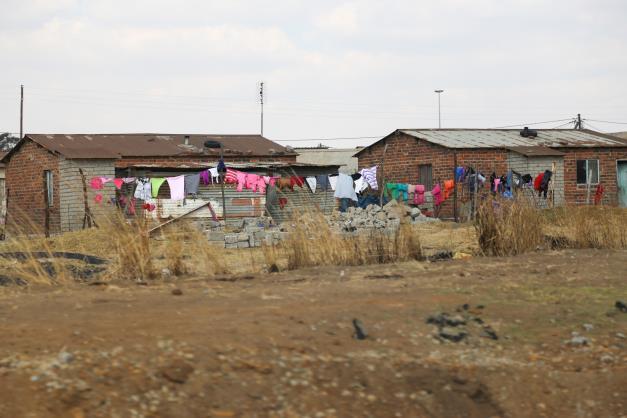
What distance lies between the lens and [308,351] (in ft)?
18.1

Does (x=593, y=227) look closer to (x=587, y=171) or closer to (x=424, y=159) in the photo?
(x=424, y=159)

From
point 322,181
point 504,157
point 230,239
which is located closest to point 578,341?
point 230,239

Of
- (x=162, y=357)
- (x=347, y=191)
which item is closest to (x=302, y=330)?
(x=162, y=357)

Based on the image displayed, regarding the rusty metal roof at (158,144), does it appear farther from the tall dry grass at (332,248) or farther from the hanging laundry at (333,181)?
the tall dry grass at (332,248)

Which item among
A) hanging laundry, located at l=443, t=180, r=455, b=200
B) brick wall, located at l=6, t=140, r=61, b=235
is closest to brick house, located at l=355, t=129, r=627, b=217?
hanging laundry, located at l=443, t=180, r=455, b=200

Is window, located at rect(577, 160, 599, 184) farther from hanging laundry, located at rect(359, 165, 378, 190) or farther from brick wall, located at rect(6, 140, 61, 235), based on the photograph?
brick wall, located at rect(6, 140, 61, 235)

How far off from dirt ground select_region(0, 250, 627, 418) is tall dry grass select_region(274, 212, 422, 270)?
1.82 metres

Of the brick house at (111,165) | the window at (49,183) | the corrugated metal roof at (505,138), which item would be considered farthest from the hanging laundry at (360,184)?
the window at (49,183)

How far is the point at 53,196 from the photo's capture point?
25.8 metres

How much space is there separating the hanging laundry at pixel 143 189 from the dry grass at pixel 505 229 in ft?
44.8

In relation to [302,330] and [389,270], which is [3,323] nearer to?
[302,330]

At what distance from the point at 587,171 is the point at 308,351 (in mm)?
25823

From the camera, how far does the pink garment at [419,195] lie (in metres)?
27.1

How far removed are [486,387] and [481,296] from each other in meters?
1.81
